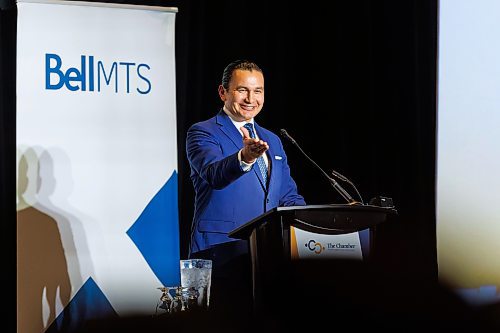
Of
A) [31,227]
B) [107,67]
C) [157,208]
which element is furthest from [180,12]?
[31,227]

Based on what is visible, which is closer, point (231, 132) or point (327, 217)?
point (327, 217)

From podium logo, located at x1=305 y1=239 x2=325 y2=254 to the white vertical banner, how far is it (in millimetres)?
1376

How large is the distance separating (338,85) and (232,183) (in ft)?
3.91

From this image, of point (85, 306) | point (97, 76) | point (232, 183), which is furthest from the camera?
point (232, 183)

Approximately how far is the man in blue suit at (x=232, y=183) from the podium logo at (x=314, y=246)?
116cm

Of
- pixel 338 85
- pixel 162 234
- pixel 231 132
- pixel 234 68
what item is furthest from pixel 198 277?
pixel 338 85

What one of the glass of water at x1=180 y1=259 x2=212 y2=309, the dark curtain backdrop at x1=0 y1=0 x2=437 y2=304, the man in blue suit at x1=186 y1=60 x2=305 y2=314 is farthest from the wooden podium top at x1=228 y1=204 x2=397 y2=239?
the dark curtain backdrop at x1=0 y1=0 x2=437 y2=304

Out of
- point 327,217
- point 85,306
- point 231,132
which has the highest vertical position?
point 231,132

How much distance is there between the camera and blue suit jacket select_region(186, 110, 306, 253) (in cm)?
391

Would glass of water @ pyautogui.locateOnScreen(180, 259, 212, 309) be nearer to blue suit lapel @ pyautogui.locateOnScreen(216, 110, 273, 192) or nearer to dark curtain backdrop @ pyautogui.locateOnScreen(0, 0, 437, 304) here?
blue suit lapel @ pyautogui.locateOnScreen(216, 110, 273, 192)

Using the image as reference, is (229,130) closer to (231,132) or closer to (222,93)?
(231,132)

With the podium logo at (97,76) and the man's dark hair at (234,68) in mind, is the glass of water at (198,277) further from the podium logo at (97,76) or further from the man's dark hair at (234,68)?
the man's dark hair at (234,68)

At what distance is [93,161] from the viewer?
147 inches

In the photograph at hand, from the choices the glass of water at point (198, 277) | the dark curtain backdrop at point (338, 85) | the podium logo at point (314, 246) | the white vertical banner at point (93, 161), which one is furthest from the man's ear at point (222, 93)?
the podium logo at point (314, 246)
